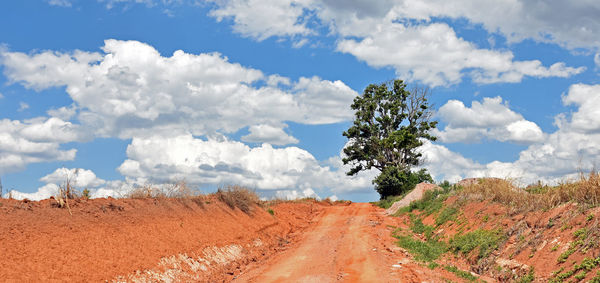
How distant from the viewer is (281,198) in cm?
3706

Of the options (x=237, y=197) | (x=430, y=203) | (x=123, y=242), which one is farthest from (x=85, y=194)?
(x=430, y=203)

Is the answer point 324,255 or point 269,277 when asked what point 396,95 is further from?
point 269,277

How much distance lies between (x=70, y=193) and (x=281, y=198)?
23.7 metres

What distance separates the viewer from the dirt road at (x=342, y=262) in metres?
12.7

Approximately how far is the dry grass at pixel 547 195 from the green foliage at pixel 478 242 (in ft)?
4.78

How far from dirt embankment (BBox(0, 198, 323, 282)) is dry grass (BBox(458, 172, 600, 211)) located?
996 centimetres

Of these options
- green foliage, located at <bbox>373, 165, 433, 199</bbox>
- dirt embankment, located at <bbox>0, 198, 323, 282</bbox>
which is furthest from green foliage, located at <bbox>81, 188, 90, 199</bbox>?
green foliage, located at <bbox>373, 165, 433, 199</bbox>

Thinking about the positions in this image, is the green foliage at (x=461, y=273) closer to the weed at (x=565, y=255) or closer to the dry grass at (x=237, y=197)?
the weed at (x=565, y=255)

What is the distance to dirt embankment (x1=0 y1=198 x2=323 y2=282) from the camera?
10.6 m

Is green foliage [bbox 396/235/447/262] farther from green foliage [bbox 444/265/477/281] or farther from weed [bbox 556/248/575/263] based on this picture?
weed [bbox 556/248/575/263]

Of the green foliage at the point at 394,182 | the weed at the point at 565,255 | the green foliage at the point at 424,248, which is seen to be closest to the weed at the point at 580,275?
the weed at the point at 565,255

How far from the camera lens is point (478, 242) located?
15.7m

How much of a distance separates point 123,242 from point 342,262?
23.7ft

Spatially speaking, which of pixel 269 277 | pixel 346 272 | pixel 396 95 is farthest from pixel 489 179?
pixel 396 95
